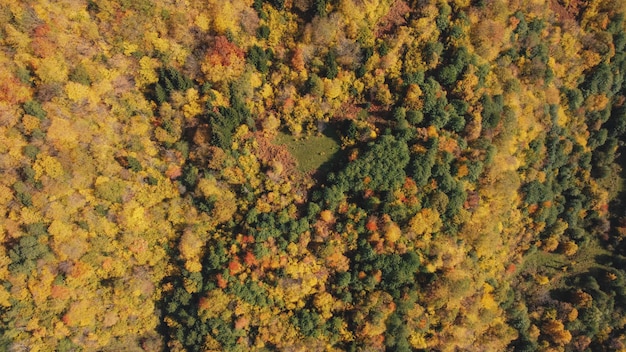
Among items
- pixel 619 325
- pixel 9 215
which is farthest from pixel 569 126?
pixel 9 215

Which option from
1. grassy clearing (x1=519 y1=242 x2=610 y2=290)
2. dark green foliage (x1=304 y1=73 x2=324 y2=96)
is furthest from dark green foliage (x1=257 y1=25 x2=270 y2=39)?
grassy clearing (x1=519 y1=242 x2=610 y2=290)

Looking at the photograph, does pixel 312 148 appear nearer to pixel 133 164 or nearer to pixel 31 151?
pixel 133 164

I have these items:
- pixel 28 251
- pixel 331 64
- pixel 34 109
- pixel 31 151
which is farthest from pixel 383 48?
pixel 28 251

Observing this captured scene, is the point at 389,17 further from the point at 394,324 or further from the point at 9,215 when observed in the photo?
the point at 9,215

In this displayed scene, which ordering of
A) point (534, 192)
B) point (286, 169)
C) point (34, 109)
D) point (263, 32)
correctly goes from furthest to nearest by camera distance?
point (534, 192)
point (286, 169)
point (263, 32)
point (34, 109)

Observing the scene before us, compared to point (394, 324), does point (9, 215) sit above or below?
below

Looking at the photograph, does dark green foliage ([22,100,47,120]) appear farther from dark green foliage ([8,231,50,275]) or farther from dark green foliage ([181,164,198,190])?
dark green foliage ([181,164,198,190])
